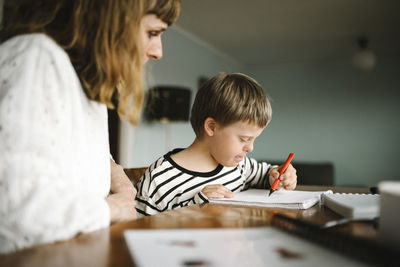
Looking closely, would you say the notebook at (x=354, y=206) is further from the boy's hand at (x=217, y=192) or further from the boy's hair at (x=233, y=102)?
the boy's hair at (x=233, y=102)

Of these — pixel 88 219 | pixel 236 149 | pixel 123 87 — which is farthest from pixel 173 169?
pixel 88 219

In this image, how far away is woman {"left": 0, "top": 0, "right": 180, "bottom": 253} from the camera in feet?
1.73

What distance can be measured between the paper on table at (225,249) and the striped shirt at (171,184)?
1.73ft

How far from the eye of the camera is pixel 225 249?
435mm

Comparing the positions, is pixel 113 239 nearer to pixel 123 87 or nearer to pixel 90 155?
pixel 90 155

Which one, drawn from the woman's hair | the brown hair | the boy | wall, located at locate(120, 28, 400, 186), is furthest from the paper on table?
wall, located at locate(120, 28, 400, 186)

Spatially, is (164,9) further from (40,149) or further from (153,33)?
(40,149)

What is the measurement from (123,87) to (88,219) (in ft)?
1.04

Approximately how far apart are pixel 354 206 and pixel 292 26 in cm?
389

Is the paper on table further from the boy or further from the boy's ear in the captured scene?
the boy's ear

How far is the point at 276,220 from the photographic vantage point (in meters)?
0.57

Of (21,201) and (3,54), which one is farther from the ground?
(3,54)

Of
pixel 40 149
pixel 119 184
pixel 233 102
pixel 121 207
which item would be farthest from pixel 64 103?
pixel 233 102

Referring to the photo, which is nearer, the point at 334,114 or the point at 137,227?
the point at 137,227
